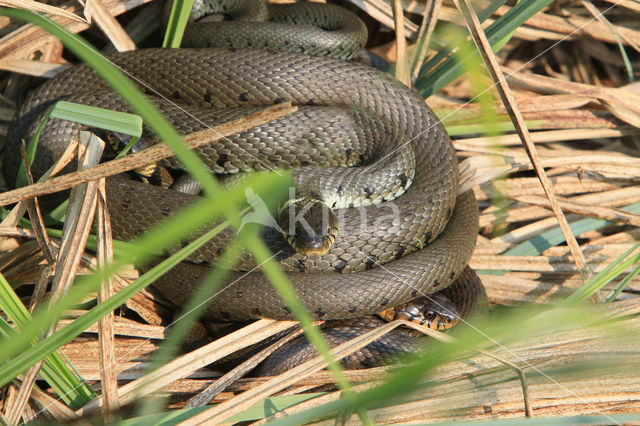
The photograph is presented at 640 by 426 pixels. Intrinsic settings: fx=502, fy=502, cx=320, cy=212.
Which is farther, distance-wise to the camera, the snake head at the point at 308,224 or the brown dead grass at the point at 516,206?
the snake head at the point at 308,224

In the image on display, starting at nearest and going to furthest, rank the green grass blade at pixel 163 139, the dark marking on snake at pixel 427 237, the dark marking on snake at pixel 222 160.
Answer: the green grass blade at pixel 163 139, the dark marking on snake at pixel 427 237, the dark marking on snake at pixel 222 160

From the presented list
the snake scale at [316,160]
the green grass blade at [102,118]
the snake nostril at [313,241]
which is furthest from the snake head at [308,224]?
the green grass blade at [102,118]

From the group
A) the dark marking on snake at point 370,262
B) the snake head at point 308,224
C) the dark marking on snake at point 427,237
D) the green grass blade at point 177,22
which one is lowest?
the dark marking on snake at point 370,262

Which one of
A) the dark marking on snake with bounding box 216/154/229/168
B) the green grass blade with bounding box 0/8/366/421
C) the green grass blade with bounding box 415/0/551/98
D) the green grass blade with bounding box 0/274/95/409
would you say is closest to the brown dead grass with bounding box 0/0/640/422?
the green grass blade with bounding box 0/274/95/409

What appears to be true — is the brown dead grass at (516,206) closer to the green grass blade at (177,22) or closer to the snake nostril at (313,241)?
the green grass blade at (177,22)

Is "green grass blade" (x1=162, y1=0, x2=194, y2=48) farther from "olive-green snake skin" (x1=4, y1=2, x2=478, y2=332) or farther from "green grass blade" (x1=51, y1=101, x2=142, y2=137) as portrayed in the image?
"green grass blade" (x1=51, y1=101, x2=142, y2=137)

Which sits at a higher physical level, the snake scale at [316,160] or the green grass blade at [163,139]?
the green grass blade at [163,139]
